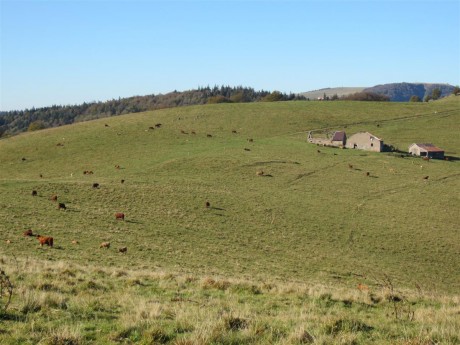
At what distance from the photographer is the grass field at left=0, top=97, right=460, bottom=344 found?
34.1 feet

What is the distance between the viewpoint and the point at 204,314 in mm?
10586

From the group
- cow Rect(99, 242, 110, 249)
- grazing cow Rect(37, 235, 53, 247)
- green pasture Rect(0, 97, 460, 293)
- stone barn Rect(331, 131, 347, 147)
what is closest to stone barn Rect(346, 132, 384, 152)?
stone barn Rect(331, 131, 347, 147)

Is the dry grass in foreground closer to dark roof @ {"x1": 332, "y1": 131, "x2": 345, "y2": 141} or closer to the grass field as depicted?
the grass field

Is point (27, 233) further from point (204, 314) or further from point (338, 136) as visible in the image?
point (338, 136)

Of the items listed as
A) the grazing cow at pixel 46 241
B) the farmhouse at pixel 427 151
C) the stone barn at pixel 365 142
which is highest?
the stone barn at pixel 365 142

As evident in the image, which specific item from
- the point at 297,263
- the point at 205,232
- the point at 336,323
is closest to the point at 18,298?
the point at 336,323

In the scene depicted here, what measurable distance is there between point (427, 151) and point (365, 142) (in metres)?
9.90

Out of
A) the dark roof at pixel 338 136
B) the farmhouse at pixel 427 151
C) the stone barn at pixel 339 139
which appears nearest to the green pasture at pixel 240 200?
the farmhouse at pixel 427 151

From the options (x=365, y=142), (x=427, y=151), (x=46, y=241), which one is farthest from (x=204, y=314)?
(x=365, y=142)

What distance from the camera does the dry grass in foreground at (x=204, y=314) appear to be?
874 cm

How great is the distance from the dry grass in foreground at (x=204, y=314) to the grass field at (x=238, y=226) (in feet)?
0.21

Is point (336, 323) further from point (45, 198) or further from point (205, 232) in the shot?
point (45, 198)

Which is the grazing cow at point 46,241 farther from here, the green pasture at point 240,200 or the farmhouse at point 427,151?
the farmhouse at point 427,151

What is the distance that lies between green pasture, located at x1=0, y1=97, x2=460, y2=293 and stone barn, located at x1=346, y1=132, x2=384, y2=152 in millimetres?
3238
